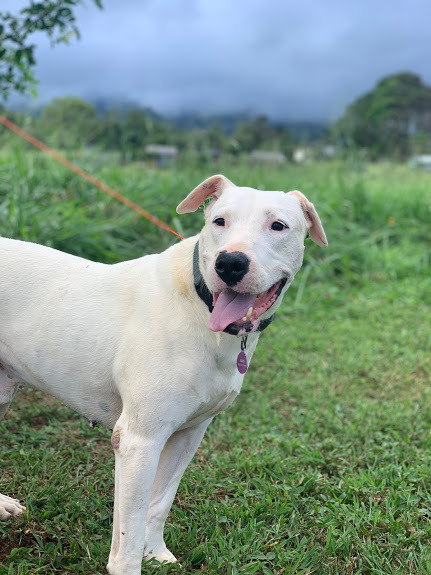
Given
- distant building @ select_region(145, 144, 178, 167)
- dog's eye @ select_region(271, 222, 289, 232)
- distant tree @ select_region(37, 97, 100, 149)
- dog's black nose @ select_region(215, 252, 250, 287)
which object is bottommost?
distant building @ select_region(145, 144, 178, 167)

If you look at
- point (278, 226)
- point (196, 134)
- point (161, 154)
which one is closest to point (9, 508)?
point (278, 226)

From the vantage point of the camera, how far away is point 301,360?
5.00 m

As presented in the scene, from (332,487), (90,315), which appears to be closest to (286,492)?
(332,487)

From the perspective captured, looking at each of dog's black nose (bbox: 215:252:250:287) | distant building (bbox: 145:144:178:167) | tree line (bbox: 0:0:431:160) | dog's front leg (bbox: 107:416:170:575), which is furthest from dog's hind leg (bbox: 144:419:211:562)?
distant building (bbox: 145:144:178:167)

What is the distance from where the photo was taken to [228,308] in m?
2.08

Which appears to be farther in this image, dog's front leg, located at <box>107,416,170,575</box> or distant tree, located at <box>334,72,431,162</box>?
distant tree, located at <box>334,72,431,162</box>

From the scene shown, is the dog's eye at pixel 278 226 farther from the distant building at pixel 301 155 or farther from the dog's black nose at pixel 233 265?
the distant building at pixel 301 155

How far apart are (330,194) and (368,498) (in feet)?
19.4

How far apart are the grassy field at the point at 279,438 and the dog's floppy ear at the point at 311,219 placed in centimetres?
127

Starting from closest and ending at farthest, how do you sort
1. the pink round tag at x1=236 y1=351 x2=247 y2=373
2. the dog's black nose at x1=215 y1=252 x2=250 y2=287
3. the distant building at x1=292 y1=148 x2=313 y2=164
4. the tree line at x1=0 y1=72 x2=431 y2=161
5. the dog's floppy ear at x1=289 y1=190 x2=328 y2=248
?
1. the dog's black nose at x1=215 y1=252 x2=250 y2=287
2. the pink round tag at x1=236 y1=351 x2=247 y2=373
3. the dog's floppy ear at x1=289 y1=190 x2=328 y2=248
4. the tree line at x1=0 y1=72 x2=431 y2=161
5. the distant building at x1=292 y1=148 x2=313 y2=164

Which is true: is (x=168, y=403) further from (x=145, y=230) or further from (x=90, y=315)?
(x=145, y=230)

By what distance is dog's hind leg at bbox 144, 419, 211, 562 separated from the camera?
2461 millimetres

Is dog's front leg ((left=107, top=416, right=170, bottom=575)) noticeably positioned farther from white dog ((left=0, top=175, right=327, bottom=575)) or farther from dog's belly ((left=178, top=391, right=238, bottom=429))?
dog's belly ((left=178, top=391, right=238, bottom=429))

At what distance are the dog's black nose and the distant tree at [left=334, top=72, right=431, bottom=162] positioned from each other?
8.21 meters
